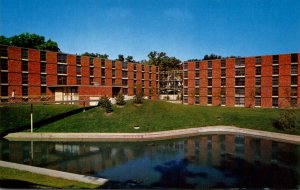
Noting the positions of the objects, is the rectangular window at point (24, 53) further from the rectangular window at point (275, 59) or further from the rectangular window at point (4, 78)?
the rectangular window at point (275, 59)

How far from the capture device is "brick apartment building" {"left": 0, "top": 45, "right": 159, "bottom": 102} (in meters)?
40.8

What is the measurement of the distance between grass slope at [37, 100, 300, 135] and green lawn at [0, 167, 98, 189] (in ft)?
52.9

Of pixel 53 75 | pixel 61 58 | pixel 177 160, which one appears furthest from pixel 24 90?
pixel 177 160

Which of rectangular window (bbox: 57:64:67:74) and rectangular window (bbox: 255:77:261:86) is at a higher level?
rectangular window (bbox: 57:64:67:74)

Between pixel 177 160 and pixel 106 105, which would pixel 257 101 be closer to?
pixel 106 105

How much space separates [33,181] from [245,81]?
159 ft

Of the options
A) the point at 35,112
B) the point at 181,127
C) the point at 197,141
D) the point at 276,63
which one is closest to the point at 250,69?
the point at 276,63

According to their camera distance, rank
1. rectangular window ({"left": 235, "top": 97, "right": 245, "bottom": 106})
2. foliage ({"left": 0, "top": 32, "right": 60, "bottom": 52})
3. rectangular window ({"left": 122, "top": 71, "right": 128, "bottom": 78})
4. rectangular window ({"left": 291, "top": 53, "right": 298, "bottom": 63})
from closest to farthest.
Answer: rectangular window ({"left": 291, "top": 53, "right": 298, "bottom": 63}) → rectangular window ({"left": 235, "top": 97, "right": 245, "bottom": 106}) → foliage ({"left": 0, "top": 32, "right": 60, "bottom": 52}) → rectangular window ({"left": 122, "top": 71, "right": 128, "bottom": 78})

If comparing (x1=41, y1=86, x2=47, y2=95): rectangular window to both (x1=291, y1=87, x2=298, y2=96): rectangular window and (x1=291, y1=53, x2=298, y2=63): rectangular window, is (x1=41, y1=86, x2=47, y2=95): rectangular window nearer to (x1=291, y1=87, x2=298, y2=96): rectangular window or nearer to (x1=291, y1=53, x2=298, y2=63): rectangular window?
(x1=291, y1=87, x2=298, y2=96): rectangular window

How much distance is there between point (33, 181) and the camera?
1270cm

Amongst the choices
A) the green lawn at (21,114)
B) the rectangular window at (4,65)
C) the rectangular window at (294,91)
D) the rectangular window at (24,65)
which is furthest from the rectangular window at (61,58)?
the rectangular window at (294,91)

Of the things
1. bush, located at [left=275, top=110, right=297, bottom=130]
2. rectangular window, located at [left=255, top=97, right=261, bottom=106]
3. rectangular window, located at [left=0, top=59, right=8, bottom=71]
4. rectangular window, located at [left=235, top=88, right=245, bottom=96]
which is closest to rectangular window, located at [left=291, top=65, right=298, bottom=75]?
rectangular window, located at [left=255, top=97, right=261, bottom=106]

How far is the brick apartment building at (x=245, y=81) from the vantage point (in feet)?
154

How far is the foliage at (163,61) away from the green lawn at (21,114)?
49.7m
